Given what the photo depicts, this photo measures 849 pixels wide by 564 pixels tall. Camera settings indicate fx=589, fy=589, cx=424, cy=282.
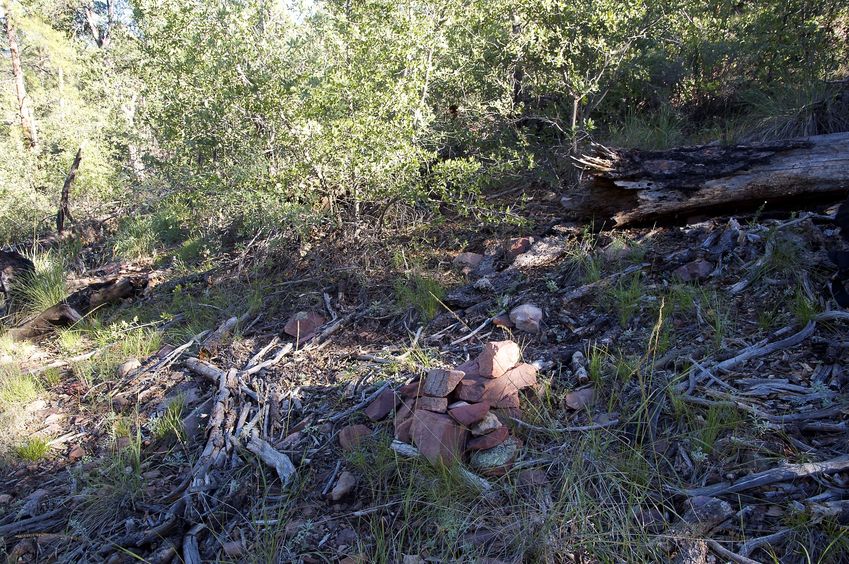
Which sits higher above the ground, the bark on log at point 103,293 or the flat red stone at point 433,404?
the flat red stone at point 433,404

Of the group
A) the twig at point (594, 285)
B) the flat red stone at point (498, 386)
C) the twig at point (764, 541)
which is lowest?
the twig at point (764, 541)

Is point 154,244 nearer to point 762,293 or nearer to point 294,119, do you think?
point 294,119

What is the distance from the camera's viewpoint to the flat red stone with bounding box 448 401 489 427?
276 centimetres

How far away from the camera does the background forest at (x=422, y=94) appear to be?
4895 millimetres

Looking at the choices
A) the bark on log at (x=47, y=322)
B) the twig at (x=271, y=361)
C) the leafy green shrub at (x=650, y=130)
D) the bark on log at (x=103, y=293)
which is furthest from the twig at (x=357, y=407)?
the leafy green shrub at (x=650, y=130)

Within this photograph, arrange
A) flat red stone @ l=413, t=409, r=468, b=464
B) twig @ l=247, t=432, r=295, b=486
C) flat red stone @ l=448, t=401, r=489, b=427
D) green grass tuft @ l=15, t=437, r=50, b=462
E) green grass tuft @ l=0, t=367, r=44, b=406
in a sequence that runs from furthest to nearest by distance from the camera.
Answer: green grass tuft @ l=0, t=367, r=44, b=406, green grass tuft @ l=15, t=437, r=50, b=462, twig @ l=247, t=432, r=295, b=486, flat red stone @ l=448, t=401, r=489, b=427, flat red stone @ l=413, t=409, r=468, b=464

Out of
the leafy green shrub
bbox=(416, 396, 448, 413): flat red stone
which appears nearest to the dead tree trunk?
the leafy green shrub

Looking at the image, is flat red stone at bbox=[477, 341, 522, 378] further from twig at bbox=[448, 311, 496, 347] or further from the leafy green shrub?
the leafy green shrub

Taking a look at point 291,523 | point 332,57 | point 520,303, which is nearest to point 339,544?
point 291,523

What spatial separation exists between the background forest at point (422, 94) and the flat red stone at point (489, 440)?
2.59 m

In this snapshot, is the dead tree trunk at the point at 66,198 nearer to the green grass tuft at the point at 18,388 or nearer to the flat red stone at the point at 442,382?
the green grass tuft at the point at 18,388

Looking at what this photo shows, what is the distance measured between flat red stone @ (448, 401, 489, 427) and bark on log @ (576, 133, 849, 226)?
2.24 metres

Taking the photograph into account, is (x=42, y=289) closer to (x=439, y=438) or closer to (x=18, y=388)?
(x=18, y=388)

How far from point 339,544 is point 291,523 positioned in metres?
0.28
